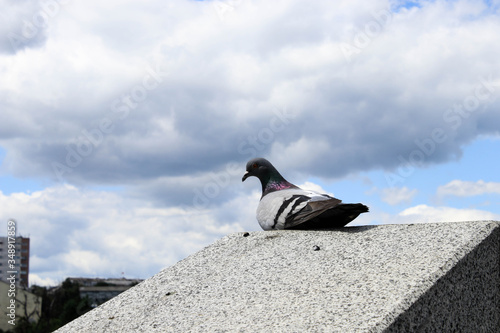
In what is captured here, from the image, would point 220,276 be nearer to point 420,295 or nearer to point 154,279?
point 154,279

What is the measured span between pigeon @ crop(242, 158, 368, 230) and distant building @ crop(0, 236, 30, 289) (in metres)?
3.60

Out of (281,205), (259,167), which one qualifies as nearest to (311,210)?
(281,205)

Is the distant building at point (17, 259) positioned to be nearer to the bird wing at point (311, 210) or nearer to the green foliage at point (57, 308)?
the green foliage at point (57, 308)

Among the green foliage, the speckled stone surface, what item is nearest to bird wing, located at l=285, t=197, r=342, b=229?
the speckled stone surface

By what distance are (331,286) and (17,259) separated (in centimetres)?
1014

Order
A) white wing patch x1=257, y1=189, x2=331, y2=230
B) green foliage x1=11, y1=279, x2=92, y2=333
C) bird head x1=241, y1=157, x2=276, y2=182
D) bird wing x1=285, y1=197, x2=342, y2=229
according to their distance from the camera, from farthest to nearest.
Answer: green foliage x1=11, y1=279, x2=92, y2=333 → bird head x1=241, y1=157, x2=276, y2=182 → white wing patch x1=257, y1=189, x2=331, y2=230 → bird wing x1=285, y1=197, x2=342, y2=229

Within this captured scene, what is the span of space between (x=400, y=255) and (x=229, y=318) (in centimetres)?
160

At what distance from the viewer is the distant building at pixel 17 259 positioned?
7.15 metres

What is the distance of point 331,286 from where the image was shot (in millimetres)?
4047

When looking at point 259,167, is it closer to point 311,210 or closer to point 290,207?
point 290,207

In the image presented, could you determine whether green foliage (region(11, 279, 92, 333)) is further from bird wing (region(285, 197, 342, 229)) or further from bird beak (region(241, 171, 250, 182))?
bird wing (region(285, 197, 342, 229))

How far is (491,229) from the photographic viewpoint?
4.75 meters

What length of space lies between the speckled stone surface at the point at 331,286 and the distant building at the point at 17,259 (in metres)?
2.76

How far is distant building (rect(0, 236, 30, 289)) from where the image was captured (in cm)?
715
